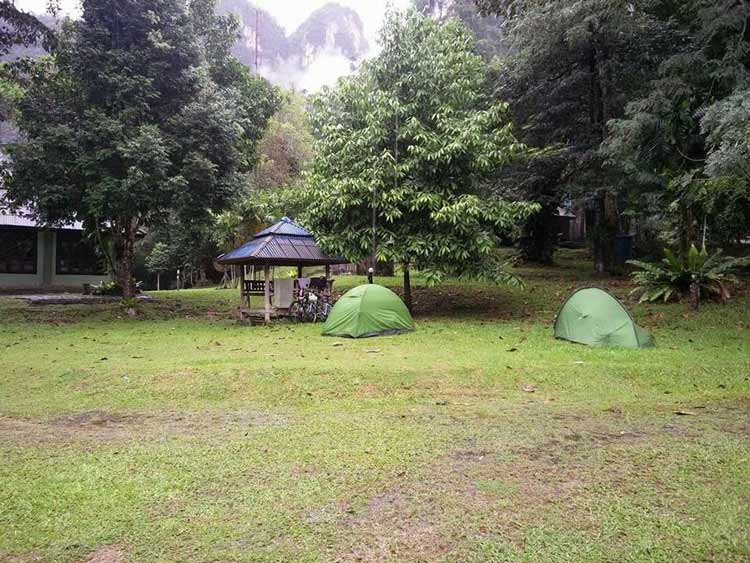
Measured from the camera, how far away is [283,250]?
12883 millimetres

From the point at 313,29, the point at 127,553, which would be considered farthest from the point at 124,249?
the point at 313,29

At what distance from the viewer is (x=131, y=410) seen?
5.77m

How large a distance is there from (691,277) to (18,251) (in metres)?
23.5

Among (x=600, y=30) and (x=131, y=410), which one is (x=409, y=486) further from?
(x=600, y=30)

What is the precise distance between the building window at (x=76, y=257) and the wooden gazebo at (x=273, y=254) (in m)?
12.0

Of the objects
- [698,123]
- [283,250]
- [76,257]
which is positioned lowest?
[76,257]

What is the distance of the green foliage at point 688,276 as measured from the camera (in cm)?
1173

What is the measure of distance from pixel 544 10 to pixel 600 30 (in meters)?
1.55

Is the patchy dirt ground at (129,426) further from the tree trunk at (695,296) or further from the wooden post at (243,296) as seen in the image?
the tree trunk at (695,296)

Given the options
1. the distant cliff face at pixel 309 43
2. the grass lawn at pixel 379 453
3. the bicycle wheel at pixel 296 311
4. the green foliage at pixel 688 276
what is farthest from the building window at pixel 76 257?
the distant cliff face at pixel 309 43

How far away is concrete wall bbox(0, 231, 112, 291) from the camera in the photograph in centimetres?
2161

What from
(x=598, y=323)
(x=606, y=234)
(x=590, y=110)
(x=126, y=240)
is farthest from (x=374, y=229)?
(x=606, y=234)

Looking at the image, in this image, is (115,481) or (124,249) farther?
(124,249)

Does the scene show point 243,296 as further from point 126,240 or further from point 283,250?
point 126,240
